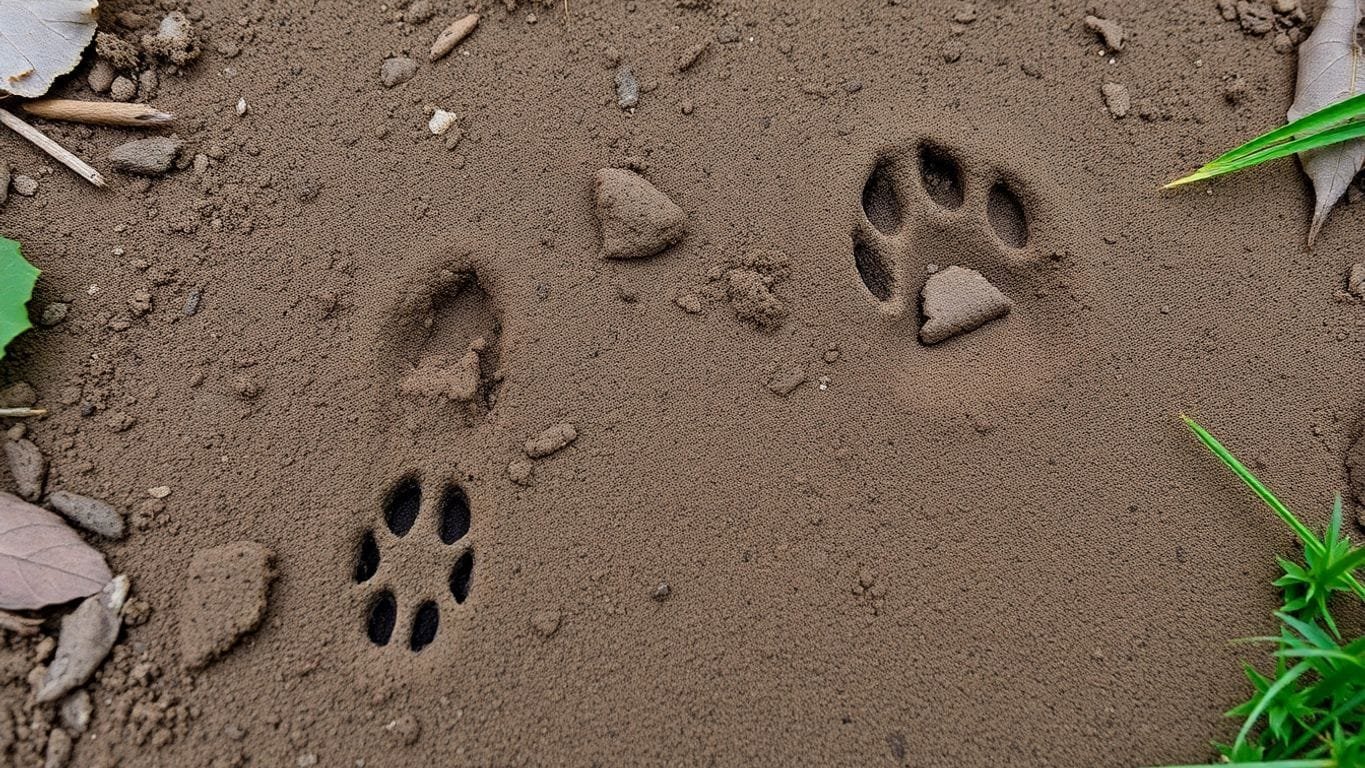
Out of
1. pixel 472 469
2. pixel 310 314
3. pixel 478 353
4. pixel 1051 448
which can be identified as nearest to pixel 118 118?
pixel 310 314

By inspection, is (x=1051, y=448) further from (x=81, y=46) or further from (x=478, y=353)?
(x=81, y=46)

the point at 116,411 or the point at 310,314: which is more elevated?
the point at 310,314

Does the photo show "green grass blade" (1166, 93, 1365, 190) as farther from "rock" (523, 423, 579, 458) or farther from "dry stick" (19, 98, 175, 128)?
"dry stick" (19, 98, 175, 128)

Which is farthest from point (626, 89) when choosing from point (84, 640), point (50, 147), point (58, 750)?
point (58, 750)

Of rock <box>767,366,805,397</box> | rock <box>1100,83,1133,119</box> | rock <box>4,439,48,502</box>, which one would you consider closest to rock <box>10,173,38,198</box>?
rock <box>4,439,48,502</box>

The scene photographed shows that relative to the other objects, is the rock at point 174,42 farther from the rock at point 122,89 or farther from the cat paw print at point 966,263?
the cat paw print at point 966,263

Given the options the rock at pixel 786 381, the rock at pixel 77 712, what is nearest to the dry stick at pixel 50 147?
the rock at pixel 77 712
